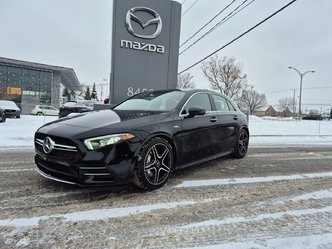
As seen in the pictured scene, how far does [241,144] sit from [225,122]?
1122 millimetres

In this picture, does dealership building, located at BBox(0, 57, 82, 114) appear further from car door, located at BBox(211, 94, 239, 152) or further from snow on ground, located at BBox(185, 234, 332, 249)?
snow on ground, located at BBox(185, 234, 332, 249)

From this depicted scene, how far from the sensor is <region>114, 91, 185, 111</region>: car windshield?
4.79m

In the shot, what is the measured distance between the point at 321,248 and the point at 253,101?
69862mm

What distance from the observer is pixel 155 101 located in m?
5.12

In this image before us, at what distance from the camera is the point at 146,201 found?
3711 mm

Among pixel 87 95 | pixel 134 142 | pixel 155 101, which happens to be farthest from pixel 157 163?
pixel 87 95

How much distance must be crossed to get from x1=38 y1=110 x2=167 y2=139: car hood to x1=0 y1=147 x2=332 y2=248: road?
0.83 meters

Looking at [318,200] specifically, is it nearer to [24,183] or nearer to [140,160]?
[140,160]

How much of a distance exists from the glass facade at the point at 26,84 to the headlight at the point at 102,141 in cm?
3769

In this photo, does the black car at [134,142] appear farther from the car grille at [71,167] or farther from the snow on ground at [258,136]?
the snow on ground at [258,136]

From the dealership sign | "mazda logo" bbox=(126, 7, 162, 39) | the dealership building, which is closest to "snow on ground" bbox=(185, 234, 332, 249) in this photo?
the dealership sign

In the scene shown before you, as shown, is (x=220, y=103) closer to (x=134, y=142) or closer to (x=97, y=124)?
(x=134, y=142)

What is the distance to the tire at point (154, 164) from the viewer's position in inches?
151

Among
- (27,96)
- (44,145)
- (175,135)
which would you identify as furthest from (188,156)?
(27,96)
